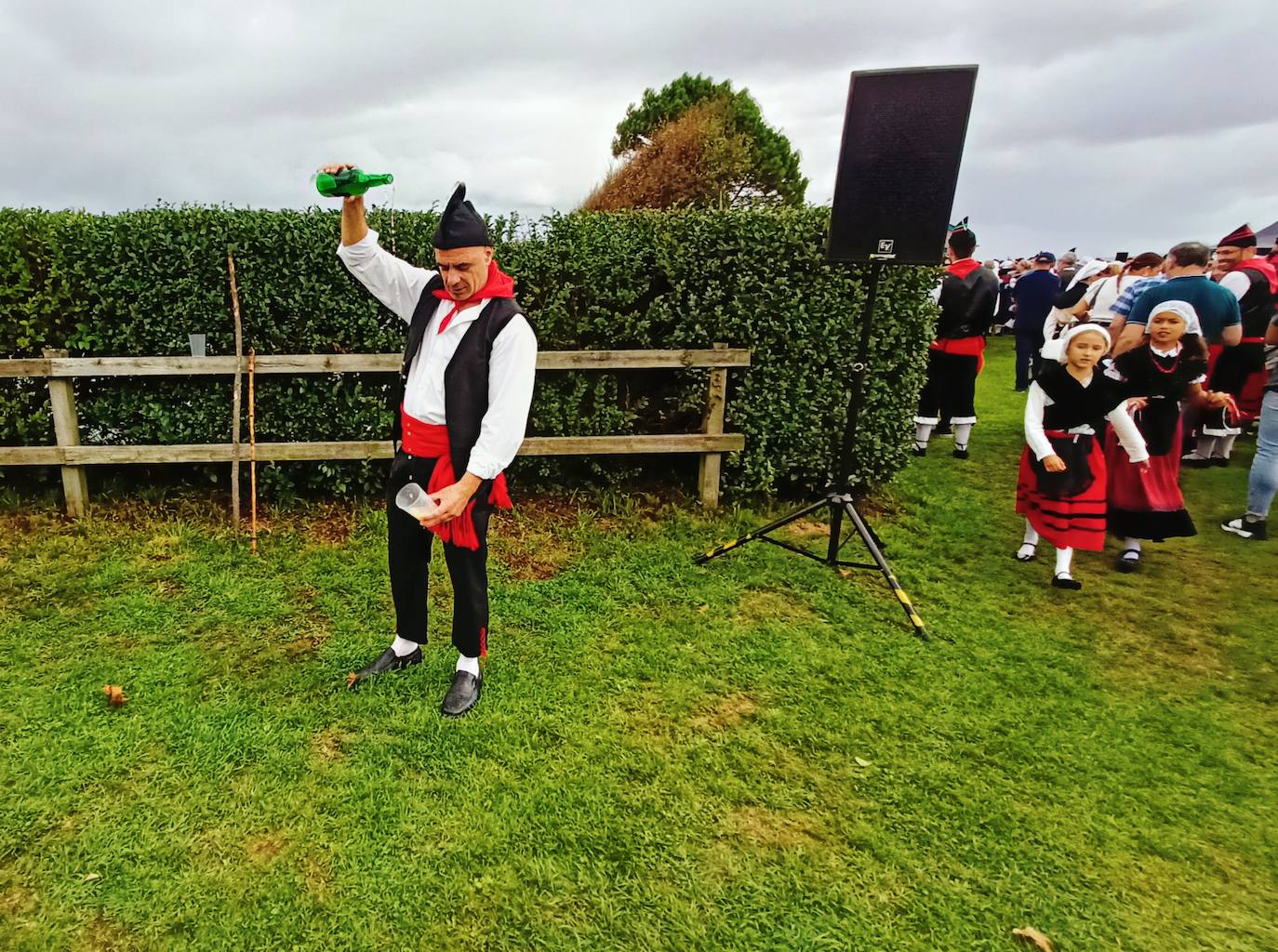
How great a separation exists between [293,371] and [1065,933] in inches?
200

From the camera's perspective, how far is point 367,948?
2.17 meters

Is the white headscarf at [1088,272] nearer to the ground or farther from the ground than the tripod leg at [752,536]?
farther from the ground

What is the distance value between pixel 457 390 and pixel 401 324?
2.69 metres

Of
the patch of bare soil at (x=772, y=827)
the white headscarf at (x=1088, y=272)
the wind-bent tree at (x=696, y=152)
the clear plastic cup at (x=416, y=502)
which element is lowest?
the patch of bare soil at (x=772, y=827)

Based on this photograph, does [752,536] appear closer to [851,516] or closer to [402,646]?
[851,516]

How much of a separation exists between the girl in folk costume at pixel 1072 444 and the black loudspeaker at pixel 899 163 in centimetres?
124

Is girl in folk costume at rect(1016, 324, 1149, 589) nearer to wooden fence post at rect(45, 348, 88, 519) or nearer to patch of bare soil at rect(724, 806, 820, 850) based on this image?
patch of bare soil at rect(724, 806, 820, 850)

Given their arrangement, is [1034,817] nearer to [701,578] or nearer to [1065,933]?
[1065,933]

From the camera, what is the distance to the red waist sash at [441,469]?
2931 millimetres

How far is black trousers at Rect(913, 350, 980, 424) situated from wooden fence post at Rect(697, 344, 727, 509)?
3185mm

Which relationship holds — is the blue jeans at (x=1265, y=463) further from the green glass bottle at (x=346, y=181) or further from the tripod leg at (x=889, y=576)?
the green glass bottle at (x=346, y=181)

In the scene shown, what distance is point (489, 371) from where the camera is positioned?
9.26 ft

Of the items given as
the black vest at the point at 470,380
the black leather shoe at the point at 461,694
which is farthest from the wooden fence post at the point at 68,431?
the black vest at the point at 470,380

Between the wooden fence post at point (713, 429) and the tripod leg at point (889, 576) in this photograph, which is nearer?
the tripod leg at point (889, 576)
